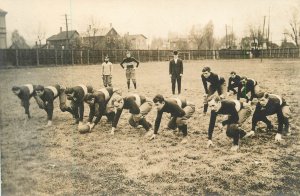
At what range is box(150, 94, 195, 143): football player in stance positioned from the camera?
17.7 ft

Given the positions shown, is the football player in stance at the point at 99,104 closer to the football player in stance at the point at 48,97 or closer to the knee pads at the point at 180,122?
the football player in stance at the point at 48,97

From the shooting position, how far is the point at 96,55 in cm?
2458

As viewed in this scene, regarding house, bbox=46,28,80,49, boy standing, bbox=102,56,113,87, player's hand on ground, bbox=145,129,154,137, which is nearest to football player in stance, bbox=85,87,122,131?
player's hand on ground, bbox=145,129,154,137

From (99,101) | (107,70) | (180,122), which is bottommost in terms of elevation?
(180,122)

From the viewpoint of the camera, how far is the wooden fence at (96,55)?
15.5 metres

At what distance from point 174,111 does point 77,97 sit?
211 centimetres

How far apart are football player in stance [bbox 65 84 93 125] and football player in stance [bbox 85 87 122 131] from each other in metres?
0.25

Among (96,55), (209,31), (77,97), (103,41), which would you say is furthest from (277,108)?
(103,41)

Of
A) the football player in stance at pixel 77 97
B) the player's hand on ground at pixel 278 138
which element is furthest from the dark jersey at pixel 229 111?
the football player in stance at pixel 77 97

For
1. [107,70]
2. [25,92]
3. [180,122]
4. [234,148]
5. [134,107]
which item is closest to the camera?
[234,148]

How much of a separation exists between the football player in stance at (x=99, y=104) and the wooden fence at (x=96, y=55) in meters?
2.38

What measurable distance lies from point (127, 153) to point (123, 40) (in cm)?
2811

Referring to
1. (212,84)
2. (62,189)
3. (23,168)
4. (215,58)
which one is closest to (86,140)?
(23,168)

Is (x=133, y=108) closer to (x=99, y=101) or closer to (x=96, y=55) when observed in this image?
(x=99, y=101)
